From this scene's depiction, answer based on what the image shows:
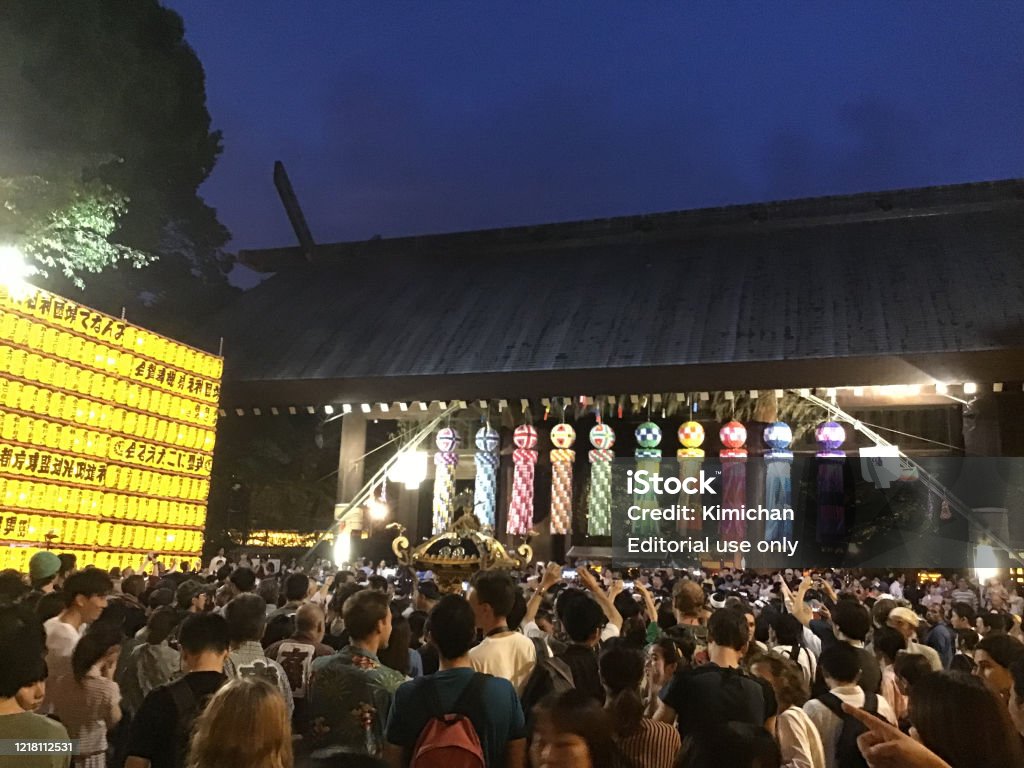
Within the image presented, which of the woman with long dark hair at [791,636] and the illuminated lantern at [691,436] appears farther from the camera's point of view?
the illuminated lantern at [691,436]

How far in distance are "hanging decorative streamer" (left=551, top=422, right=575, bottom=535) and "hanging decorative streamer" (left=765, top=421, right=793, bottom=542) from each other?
12.5 feet

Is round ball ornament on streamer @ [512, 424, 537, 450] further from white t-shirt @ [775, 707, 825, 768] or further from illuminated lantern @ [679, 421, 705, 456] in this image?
white t-shirt @ [775, 707, 825, 768]

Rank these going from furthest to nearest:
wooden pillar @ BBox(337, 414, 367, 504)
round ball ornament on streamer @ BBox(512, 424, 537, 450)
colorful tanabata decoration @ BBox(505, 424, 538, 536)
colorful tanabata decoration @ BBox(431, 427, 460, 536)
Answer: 1. wooden pillar @ BBox(337, 414, 367, 504)
2. round ball ornament on streamer @ BBox(512, 424, 537, 450)
3. colorful tanabata decoration @ BBox(431, 427, 460, 536)
4. colorful tanabata decoration @ BBox(505, 424, 538, 536)

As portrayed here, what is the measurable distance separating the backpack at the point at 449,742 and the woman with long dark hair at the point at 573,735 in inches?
21.5

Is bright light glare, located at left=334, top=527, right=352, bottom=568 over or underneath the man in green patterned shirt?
over

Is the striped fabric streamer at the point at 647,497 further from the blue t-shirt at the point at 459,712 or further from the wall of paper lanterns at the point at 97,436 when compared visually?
the blue t-shirt at the point at 459,712

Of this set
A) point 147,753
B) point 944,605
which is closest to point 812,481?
point 944,605

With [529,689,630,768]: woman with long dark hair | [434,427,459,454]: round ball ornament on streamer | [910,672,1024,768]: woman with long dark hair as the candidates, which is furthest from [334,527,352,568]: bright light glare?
[910,672,1024,768]: woman with long dark hair

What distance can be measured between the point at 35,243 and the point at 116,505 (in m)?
4.50

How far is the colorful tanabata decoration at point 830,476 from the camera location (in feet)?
47.1

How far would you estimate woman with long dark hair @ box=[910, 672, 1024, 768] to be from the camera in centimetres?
226

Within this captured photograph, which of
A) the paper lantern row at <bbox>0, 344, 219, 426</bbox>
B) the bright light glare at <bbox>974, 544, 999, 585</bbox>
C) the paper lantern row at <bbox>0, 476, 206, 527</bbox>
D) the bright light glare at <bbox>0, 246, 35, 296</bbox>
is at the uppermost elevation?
the bright light glare at <bbox>0, 246, 35, 296</bbox>

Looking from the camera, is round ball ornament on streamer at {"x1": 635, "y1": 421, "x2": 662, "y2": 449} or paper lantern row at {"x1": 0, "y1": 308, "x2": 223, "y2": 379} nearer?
paper lantern row at {"x1": 0, "y1": 308, "x2": 223, "y2": 379}

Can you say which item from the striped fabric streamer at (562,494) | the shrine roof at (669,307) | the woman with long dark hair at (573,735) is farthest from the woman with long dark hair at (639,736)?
the striped fabric streamer at (562,494)
